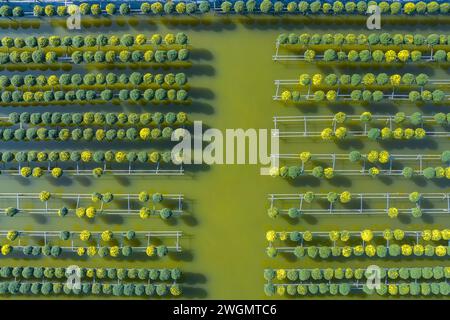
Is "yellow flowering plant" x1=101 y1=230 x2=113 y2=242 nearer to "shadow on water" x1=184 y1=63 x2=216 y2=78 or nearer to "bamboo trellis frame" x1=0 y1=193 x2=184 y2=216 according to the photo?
"bamboo trellis frame" x1=0 y1=193 x2=184 y2=216

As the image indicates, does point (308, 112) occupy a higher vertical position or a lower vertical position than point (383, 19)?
lower

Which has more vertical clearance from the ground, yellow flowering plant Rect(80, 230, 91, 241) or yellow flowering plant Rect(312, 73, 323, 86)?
yellow flowering plant Rect(312, 73, 323, 86)

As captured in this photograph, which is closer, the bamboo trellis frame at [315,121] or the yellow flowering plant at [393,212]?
the yellow flowering plant at [393,212]

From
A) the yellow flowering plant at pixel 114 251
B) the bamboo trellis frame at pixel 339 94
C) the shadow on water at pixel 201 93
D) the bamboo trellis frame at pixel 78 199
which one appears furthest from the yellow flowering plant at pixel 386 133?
the yellow flowering plant at pixel 114 251

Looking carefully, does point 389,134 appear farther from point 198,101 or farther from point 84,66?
point 84,66

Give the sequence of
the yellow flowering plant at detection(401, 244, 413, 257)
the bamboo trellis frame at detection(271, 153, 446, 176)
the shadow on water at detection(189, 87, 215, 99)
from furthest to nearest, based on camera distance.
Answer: the shadow on water at detection(189, 87, 215, 99) < the bamboo trellis frame at detection(271, 153, 446, 176) < the yellow flowering plant at detection(401, 244, 413, 257)

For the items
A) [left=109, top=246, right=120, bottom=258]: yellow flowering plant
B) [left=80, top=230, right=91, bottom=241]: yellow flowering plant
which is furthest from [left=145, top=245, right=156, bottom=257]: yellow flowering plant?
[left=80, top=230, right=91, bottom=241]: yellow flowering plant

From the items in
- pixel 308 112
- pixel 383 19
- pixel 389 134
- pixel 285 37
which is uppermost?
pixel 383 19

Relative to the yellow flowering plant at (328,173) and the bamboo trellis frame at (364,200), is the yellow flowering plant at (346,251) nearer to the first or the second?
the bamboo trellis frame at (364,200)

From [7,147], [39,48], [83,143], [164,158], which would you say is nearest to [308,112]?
[164,158]

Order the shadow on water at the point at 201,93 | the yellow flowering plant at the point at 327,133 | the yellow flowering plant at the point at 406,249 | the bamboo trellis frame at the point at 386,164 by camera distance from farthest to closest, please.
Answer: the shadow on water at the point at 201,93, the bamboo trellis frame at the point at 386,164, the yellow flowering plant at the point at 327,133, the yellow flowering plant at the point at 406,249

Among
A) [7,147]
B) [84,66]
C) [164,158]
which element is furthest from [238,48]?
[7,147]
